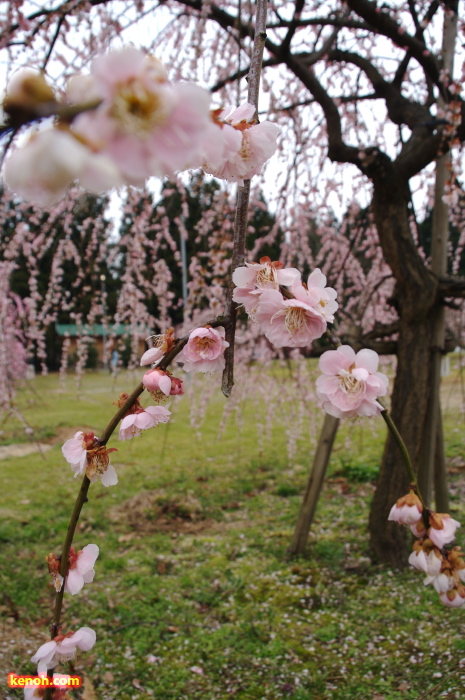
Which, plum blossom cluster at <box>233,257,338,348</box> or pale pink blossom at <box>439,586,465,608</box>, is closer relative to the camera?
plum blossom cluster at <box>233,257,338,348</box>

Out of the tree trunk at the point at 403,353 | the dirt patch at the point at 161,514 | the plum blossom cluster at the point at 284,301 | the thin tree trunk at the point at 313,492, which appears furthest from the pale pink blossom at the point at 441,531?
the dirt patch at the point at 161,514

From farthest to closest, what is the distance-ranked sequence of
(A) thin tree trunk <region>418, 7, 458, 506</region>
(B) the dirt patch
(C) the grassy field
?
1. (B) the dirt patch
2. (A) thin tree trunk <region>418, 7, 458, 506</region>
3. (C) the grassy field

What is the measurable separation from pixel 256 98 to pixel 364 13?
212cm

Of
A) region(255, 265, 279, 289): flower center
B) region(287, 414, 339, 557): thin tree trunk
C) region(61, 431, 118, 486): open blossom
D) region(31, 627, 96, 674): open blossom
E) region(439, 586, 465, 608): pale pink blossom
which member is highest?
region(255, 265, 279, 289): flower center

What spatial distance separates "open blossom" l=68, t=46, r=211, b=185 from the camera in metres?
0.30

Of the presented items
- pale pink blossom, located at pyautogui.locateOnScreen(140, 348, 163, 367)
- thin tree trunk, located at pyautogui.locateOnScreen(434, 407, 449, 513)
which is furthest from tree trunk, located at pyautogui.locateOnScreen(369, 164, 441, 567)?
pale pink blossom, located at pyautogui.locateOnScreen(140, 348, 163, 367)

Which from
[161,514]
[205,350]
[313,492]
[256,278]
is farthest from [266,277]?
[161,514]

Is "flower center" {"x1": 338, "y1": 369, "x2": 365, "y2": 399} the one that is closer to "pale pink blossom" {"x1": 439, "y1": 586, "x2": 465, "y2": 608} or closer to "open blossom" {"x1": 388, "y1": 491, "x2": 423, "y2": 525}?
"open blossom" {"x1": 388, "y1": 491, "x2": 423, "y2": 525}

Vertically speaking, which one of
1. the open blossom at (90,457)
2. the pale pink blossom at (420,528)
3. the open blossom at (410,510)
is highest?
the open blossom at (90,457)

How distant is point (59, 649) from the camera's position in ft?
2.21

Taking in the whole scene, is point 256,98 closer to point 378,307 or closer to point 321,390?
point 321,390

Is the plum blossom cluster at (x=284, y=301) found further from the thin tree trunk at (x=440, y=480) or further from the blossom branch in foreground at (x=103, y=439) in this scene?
the thin tree trunk at (x=440, y=480)

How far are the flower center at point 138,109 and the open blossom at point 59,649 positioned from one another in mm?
655

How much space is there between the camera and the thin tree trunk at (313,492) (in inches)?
106
